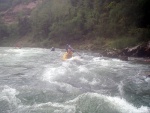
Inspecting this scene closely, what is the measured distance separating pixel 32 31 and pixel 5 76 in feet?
134

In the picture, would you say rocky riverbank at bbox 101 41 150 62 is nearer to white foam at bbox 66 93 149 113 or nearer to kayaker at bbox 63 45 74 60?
kayaker at bbox 63 45 74 60

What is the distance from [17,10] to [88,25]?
3951cm

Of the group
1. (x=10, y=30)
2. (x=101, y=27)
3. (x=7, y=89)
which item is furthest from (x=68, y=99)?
(x=10, y=30)

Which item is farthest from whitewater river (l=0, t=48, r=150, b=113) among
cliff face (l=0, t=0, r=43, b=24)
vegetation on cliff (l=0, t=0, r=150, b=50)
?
cliff face (l=0, t=0, r=43, b=24)

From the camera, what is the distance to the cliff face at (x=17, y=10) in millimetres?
67938

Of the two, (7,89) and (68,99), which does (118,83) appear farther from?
(7,89)

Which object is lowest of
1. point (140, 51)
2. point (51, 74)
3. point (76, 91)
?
point (140, 51)

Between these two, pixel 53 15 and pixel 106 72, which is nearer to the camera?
pixel 106 72

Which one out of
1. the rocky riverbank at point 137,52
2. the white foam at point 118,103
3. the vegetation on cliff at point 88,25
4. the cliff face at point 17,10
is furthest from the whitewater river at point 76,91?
the cliff face at point 17,10

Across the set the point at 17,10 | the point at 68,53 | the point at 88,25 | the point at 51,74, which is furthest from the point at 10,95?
the point at 17,10

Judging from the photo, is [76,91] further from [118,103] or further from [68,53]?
[68,53]

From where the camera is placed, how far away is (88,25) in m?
37.8

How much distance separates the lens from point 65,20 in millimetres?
43625

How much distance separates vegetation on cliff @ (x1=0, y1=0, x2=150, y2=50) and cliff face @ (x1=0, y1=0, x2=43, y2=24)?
1016cm
